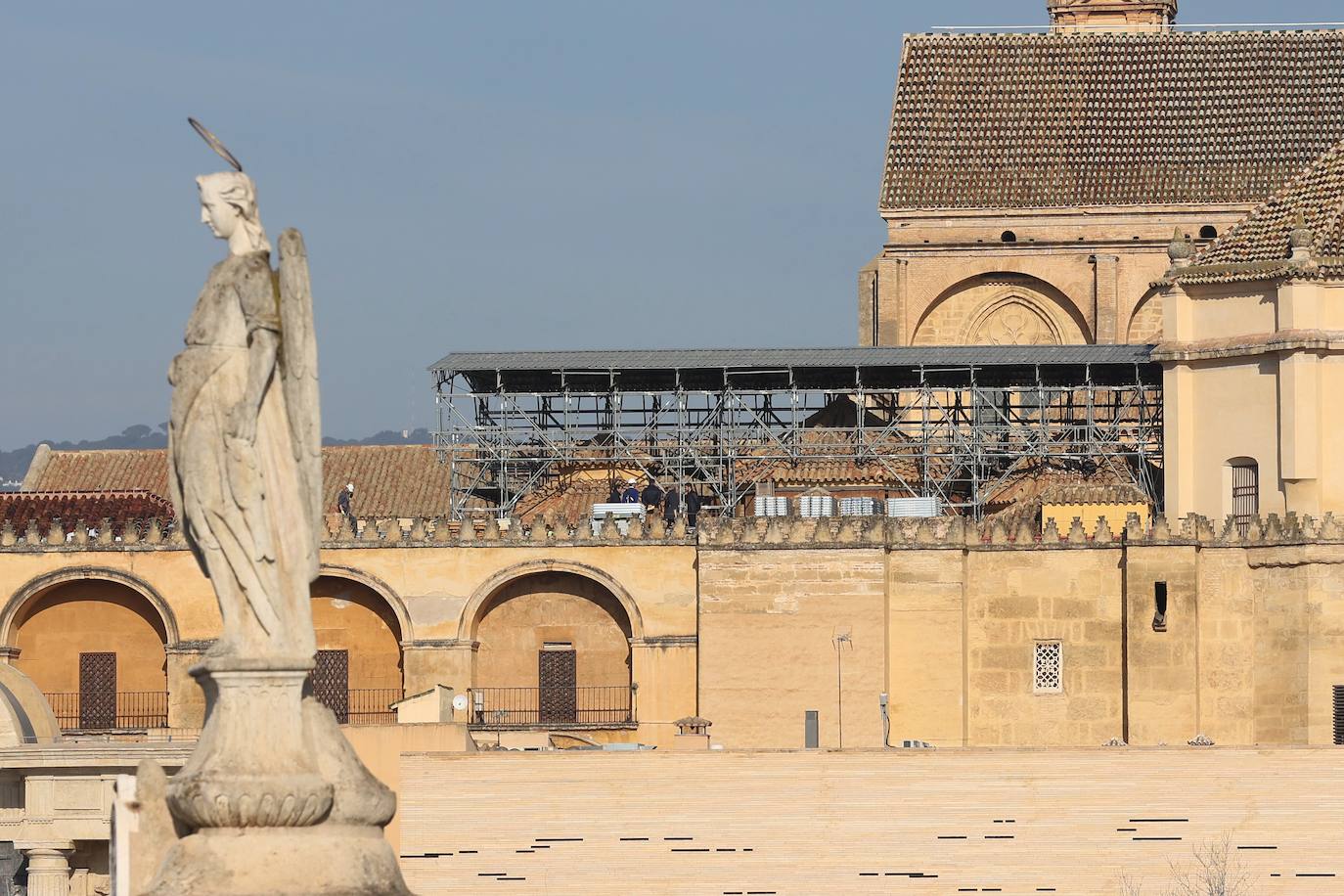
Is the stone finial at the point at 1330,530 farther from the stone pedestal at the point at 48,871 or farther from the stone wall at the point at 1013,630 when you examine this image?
the stone pedestal at the point at 48,871

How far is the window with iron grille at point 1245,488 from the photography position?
42125 mm

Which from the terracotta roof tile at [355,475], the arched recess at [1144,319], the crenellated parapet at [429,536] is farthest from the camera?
the arched recess at [1144,319]

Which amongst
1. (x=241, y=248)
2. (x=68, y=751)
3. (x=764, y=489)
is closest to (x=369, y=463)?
(x=764, y=489)

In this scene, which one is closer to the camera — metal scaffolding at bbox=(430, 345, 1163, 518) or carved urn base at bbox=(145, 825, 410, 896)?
carved urn base at bbox=(145, 825, 410, 896)

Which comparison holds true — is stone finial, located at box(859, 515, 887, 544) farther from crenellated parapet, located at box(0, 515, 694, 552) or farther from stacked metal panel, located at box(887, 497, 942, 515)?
stacked metal panel, located at box(887, 497, 942, 515)

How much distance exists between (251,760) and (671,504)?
3648cm

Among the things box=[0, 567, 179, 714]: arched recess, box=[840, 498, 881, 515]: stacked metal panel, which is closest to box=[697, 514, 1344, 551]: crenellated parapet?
box=[840, 498, 881, 515]: stacked metal panel

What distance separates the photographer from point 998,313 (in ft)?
187

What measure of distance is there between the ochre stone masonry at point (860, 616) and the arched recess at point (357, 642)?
46 mm

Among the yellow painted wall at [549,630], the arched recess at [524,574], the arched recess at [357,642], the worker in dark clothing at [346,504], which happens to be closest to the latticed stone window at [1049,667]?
the arched recess at [524,574]

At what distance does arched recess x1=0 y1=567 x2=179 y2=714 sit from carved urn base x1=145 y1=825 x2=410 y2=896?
3321 centimetres

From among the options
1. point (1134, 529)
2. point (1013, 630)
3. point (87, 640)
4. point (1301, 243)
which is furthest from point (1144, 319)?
point (87, 640)

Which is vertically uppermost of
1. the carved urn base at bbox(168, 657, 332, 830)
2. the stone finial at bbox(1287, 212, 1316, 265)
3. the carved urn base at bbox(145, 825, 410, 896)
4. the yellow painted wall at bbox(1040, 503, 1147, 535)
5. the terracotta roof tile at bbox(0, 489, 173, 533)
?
the stone finial at bbox(1287, 212, 1316, 265)

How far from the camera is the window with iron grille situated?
1658 inches
